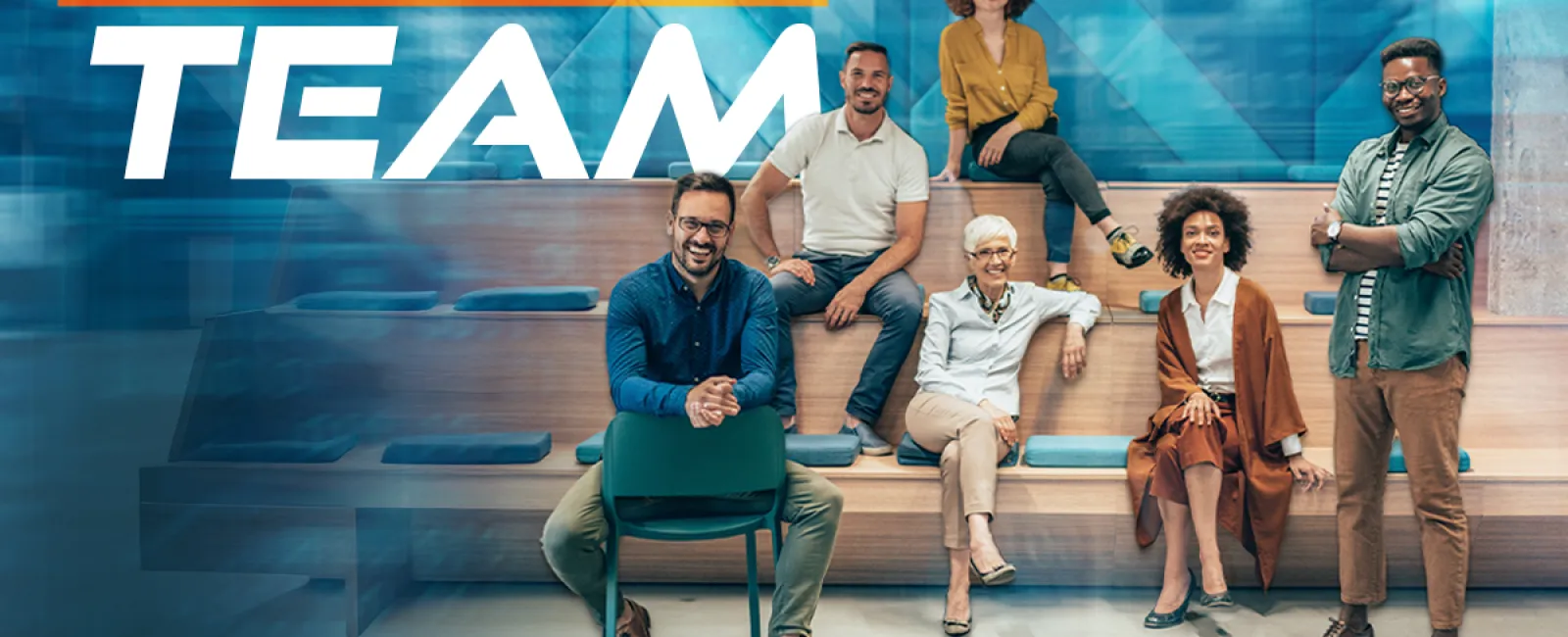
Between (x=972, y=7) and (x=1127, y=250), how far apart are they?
0.99m

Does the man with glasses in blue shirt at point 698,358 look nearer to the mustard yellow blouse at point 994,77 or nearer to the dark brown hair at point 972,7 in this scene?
the mustard yellow blouse at point 994,77

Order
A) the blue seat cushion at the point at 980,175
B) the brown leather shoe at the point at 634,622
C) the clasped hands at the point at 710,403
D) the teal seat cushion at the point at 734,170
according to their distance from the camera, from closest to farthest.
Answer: the clasped hands at the point at 710,403 < the brown leather shoe at the point at 634,622 < the blue seat cushion at the point at 980,175 < the teal seat cushion at the point at 734,170

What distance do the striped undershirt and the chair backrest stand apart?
156 cm

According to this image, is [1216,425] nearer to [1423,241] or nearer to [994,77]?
[1423,241]

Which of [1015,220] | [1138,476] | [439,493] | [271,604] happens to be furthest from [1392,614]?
[271,604]

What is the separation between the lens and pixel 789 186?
4.01m

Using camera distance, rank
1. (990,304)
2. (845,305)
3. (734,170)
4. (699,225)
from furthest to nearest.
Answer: (734,170), (845,305), (990,304), (699,225)

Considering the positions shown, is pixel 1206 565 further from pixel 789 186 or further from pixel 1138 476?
pixel 789 186

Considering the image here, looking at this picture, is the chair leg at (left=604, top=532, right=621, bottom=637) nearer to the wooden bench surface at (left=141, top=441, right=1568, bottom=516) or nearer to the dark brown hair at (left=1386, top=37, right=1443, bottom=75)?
the wooden bench surface at (left=141, top=441, right=1568, bottom=516)

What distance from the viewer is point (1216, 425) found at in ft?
10.5

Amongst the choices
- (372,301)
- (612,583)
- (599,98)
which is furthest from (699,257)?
(599,98)

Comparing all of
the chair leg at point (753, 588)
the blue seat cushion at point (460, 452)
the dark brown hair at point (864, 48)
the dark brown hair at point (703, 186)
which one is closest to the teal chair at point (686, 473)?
the chair leg at point (753, 588)

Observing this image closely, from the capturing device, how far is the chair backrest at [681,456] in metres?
2.55

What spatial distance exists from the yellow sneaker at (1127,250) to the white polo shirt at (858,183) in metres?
0.61
